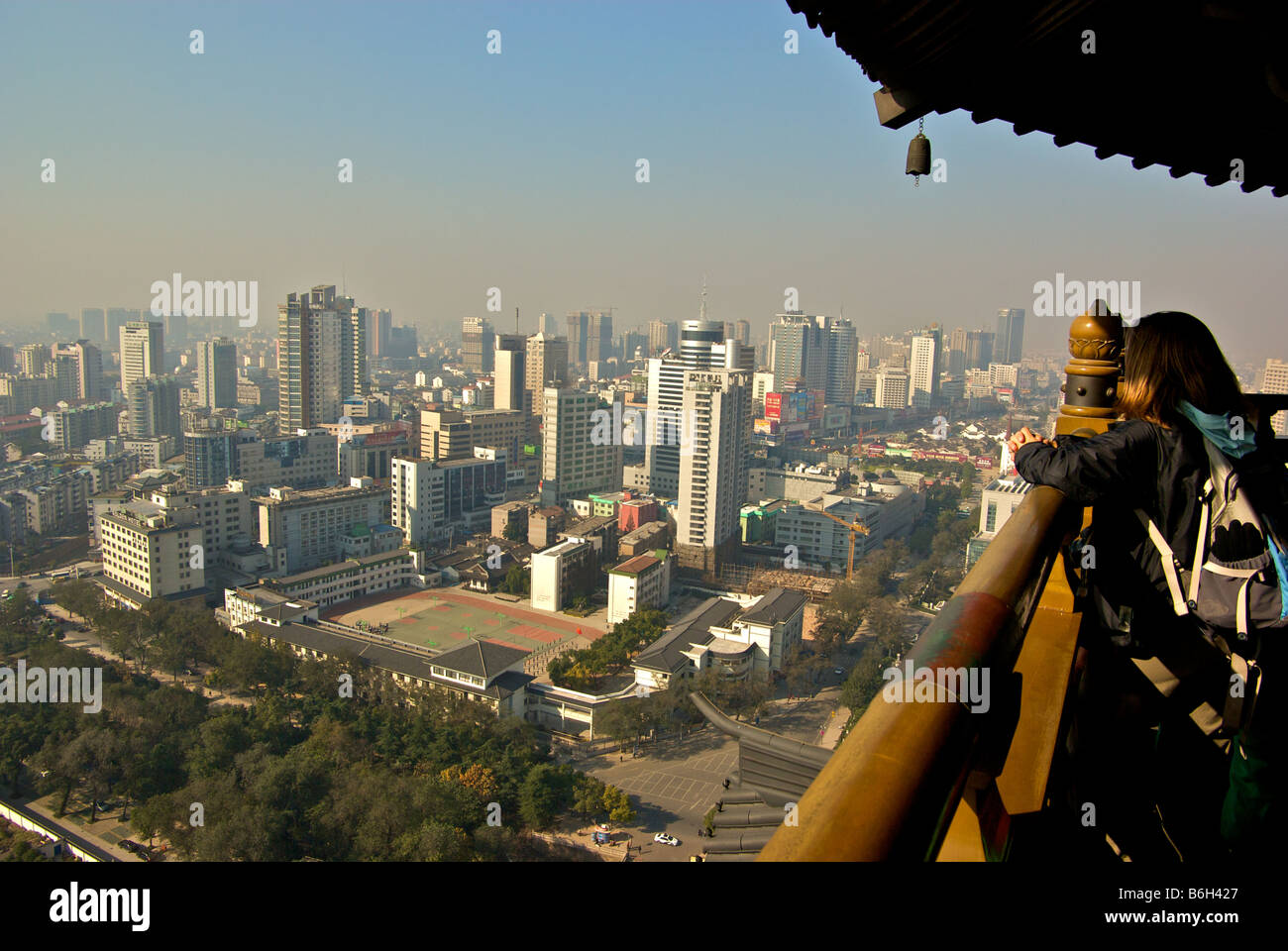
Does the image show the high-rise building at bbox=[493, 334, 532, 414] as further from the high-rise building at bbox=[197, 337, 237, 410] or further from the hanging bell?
the hanging bell

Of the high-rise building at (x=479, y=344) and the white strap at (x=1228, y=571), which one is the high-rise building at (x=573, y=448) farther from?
the high-rise building at (x=479, y=344)

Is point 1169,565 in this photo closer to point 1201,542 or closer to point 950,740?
point 1201,542

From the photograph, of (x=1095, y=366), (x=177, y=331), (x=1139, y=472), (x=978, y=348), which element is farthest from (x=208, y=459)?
(x=978, y=348)

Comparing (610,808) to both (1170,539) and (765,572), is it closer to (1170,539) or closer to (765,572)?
(1170,539)

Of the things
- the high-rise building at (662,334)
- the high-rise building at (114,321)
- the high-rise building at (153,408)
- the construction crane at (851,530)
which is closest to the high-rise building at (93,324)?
the high-rise building at (114,321)

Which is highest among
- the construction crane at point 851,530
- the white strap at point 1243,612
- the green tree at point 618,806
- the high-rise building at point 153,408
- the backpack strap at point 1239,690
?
the white strap at point 1243,612
